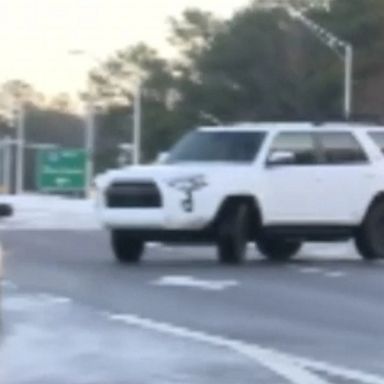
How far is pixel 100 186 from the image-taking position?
107ft

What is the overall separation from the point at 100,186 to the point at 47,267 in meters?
2.32

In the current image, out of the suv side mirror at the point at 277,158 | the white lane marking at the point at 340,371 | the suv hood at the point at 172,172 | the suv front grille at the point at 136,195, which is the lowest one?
the white lane marking at the point at 340,371

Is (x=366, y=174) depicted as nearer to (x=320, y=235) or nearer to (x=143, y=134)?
(x=320, y=235)

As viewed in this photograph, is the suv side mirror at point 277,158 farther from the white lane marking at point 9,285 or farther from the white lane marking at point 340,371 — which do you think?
the white lane marking at point 340,371

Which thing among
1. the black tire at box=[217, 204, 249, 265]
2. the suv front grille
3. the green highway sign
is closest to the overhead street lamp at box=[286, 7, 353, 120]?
the green highway sign

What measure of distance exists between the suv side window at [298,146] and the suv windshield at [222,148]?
0.88ft

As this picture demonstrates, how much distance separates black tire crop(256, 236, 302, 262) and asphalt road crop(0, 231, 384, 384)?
20 centimetres

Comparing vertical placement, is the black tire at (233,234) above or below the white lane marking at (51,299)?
above

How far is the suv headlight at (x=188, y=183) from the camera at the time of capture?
31891 mm

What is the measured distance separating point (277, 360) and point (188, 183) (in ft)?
48.9

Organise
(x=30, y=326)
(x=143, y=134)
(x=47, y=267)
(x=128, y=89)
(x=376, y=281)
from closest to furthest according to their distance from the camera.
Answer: (x=30, y=326)
(x=376, y=281)
(x=47, y=267)
(x=143, y=134)
(x=128, y=89)

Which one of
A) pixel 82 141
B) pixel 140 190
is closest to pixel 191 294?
pixel 140 190

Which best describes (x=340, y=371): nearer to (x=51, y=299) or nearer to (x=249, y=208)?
(x=51, y=299)

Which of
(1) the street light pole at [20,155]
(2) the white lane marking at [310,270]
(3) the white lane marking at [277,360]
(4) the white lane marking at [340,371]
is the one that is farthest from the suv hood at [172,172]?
(1) the street light pole at [20,155]
